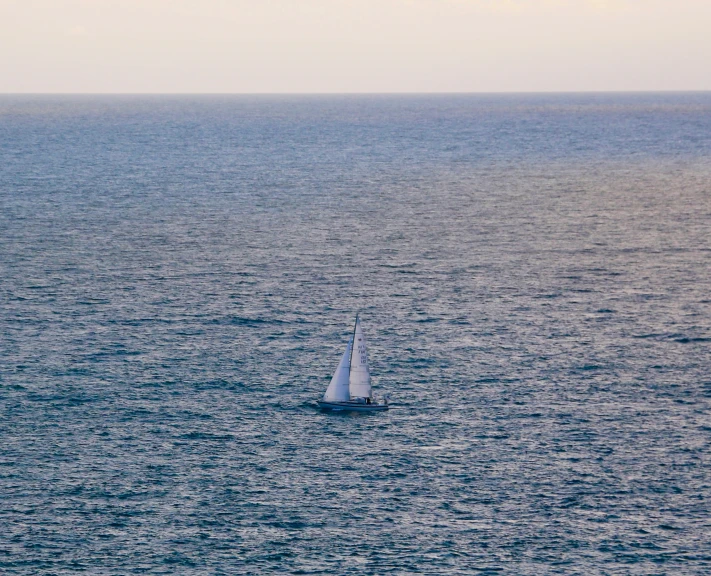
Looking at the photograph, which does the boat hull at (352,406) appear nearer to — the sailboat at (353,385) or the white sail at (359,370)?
the sailboat at (353,385)

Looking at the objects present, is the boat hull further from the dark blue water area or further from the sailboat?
the dark blue water area

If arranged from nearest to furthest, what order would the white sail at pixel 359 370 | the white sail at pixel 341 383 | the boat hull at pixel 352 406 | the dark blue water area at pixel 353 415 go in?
the dark blue water area at pixel 353 415
the white sail at pixel 359 370
the boat hull at pixel 352 406
the white sail at pixel 341 383

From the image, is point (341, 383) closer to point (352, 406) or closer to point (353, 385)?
point (353, 385)

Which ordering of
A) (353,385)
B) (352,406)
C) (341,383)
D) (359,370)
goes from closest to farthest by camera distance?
(359,370), (353,385), (352,406), (341,383)

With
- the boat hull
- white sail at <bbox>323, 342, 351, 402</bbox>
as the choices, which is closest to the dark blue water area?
the boat hull

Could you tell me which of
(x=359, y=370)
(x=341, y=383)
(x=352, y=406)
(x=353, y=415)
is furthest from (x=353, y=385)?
(x=353, y=415)

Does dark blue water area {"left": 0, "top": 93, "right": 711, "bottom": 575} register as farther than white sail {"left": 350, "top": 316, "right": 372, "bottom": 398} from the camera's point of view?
No

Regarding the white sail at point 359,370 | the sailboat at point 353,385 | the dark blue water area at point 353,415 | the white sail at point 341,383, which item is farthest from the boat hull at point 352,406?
the dark blue water area at point 353,415
